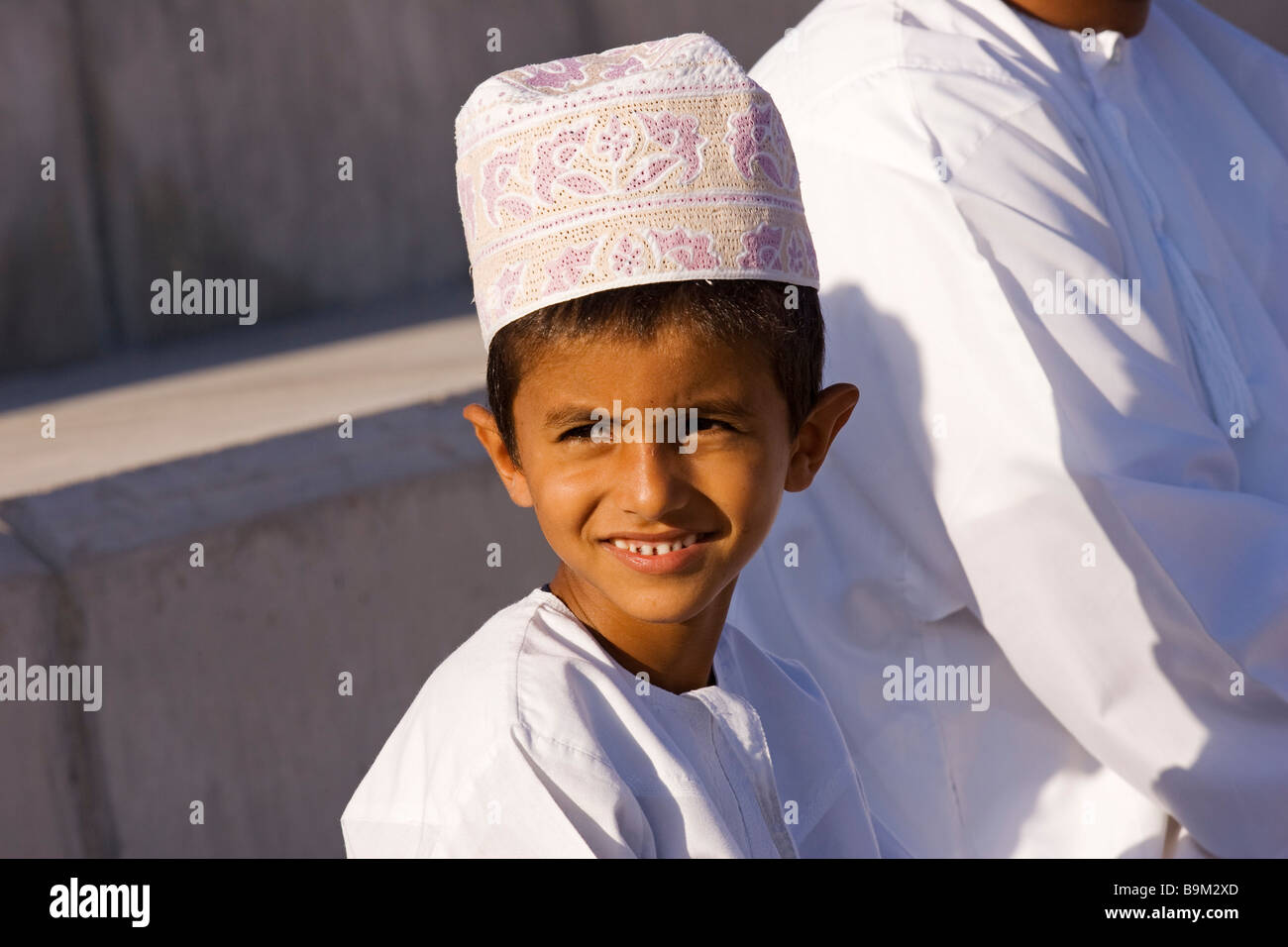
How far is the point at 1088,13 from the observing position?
2.53 m

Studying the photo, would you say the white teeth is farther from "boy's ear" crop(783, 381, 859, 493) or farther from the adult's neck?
the adult's neck

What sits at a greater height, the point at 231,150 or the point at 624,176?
the point at 231,150

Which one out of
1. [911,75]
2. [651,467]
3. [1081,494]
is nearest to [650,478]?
[651,467]

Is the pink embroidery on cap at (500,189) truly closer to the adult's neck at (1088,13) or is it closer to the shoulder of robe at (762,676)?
the shoulder of robe at (762,676)

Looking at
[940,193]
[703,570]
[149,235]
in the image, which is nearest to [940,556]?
[940,193]

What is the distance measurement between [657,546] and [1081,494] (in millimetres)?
870

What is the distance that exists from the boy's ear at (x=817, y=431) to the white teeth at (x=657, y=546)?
0.17m

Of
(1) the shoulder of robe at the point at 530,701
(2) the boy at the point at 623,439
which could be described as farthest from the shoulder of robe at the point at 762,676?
(1) the shoulder of robe at the point at 530,701

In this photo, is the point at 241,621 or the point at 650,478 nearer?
the point at 650,478

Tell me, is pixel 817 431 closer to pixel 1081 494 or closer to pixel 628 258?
pixel 628 258

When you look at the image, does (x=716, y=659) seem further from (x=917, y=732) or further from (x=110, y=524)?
(x=110, y=524)

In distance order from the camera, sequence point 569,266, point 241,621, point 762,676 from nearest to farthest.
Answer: point 569,266 < point 762,676 < point 241,621

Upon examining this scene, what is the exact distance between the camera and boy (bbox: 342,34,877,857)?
135 centimetres

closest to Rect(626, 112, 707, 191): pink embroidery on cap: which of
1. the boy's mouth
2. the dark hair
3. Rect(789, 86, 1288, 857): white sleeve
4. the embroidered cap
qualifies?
the embroidered cap
